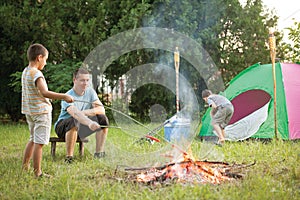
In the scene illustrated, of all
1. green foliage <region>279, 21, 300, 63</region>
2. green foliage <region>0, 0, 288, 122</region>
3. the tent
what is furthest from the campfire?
green foliage <region>279, 21, 300, 63</region>

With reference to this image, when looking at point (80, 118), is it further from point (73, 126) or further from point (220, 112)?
point (220, 112)

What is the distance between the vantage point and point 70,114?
421 centimetres

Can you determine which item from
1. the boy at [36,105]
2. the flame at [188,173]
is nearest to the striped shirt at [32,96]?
the boy at [36,105]

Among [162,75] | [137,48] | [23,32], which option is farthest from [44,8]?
[162,75]

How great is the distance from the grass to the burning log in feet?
0.33

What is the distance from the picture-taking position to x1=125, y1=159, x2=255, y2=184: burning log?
301 centimetres

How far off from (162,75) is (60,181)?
5930 millimetres

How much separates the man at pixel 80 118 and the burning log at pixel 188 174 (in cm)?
93

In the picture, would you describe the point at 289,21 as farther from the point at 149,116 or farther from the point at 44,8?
the point at 44,8

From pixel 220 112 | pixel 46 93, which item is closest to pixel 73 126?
pixel 46 93

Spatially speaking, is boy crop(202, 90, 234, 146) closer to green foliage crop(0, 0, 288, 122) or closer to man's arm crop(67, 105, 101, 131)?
man's arm crop(67, 105, 101, 131)

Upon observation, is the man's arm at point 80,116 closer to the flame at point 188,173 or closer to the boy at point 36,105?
the boy at point 36,105

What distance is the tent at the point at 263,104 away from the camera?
17.7 ft

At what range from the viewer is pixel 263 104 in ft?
19.8
